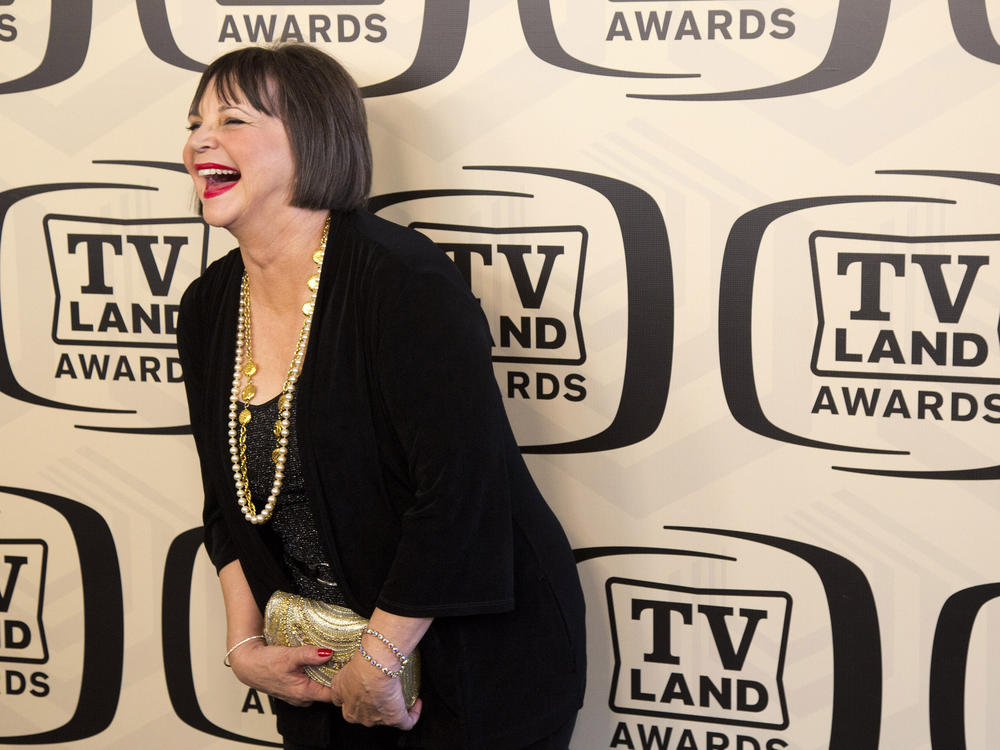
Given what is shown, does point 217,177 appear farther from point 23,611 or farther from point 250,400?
point 23,611

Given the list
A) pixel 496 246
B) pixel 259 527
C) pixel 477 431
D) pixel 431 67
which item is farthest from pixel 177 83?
pixel 477 431

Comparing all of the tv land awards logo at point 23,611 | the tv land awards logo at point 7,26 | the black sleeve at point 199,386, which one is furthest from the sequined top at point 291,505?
the tv land awards logo at point 7,26

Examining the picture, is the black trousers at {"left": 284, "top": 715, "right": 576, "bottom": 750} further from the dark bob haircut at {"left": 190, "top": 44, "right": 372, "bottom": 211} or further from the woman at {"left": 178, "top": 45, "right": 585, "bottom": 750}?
the dark bob haircut at {"left": 190, "top": 44, "right": 372, "bottom": 211}

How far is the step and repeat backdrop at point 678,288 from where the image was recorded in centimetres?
147

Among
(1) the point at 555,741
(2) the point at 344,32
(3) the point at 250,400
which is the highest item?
(2) the point at 344,32

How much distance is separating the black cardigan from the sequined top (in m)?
0.03

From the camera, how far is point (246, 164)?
4.19 ft

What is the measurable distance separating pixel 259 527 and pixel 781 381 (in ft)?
2.48

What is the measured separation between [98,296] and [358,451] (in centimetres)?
76

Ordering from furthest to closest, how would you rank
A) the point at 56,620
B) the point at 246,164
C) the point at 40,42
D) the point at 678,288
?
the point at 56,620, the point at 40,42, the point at 678,288, the point at 246,164

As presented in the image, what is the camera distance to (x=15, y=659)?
1896 millimetres

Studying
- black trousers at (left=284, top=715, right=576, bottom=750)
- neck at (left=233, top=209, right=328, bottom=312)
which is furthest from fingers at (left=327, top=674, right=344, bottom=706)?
neck at (left=233, top=209, right=328, bottom=312)

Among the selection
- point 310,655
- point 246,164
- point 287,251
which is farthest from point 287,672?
point 246,164

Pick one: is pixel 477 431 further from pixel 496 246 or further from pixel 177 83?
pixel 177 83
